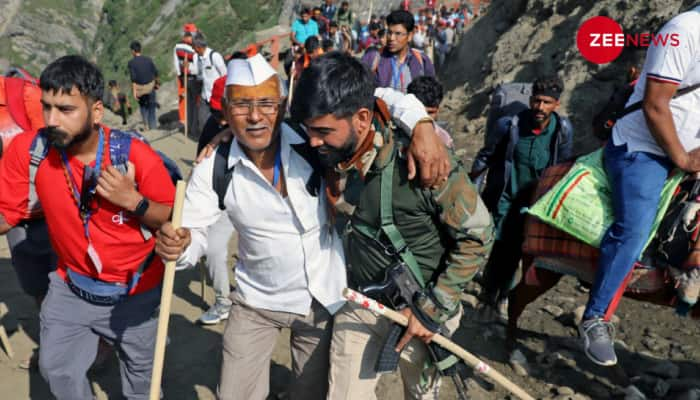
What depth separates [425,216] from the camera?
2383 millimetres

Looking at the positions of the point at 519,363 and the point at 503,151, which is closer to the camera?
the point at 519,363

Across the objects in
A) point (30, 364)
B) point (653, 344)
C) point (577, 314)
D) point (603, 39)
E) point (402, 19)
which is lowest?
point (653, 344)

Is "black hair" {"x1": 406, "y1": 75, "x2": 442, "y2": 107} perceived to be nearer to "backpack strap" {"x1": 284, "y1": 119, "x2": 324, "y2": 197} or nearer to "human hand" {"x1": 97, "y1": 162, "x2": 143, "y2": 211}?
"backpack strap" {"x1": 284, "y1": 119, "x2": 324, "y2": 197}

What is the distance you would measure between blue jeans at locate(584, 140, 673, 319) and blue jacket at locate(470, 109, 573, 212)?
86cm

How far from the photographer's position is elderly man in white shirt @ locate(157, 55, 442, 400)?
101 inches

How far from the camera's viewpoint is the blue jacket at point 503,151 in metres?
4.45

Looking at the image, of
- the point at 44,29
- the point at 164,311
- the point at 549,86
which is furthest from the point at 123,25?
the point at 164,311

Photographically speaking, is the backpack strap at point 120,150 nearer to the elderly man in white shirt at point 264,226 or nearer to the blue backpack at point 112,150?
the blue backpack at point 112,150

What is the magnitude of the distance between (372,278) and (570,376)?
2.56 metres

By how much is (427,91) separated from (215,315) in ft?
9.16

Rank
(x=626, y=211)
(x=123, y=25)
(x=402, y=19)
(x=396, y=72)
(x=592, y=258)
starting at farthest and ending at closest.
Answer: (x=123, y=25)
(x=396, y=72)
(x=402, y=19)
(x=592, y=258)
(x=626, y=211)

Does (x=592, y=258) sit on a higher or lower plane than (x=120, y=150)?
lower

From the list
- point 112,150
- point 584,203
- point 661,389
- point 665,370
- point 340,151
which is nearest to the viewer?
point 340,151

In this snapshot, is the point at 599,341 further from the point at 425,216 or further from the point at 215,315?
the point at 215,315
